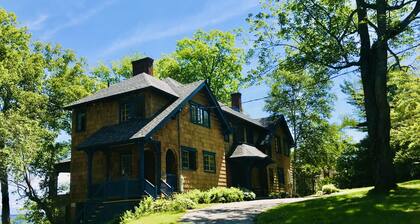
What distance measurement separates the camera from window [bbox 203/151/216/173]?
27.6 meters

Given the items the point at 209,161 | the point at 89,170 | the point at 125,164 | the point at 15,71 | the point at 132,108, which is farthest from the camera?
the point at 15,71

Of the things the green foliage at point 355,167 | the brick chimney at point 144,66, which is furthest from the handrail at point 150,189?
the green foliage at point 355,167

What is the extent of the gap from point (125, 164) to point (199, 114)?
20.5 ft

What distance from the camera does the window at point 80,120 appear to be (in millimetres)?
26938

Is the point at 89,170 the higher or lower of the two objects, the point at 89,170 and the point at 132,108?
the lower

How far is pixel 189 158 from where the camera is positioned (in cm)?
2634

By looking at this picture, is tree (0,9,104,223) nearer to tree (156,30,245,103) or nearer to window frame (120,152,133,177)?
window frame (120,152,133,177)

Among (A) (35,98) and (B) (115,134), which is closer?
(B) (115,134)

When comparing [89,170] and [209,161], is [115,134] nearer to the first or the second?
[89,170]

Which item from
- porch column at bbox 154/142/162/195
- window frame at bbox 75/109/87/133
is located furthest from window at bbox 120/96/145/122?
window frame at bbox 75/109/87/133

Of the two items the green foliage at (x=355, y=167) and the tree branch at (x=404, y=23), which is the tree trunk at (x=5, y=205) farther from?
the green foliage at (x=355, y=167)

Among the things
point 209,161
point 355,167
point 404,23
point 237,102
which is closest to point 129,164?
point 209,161

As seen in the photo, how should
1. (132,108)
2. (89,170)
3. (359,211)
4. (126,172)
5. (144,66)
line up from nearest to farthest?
1. (359,211)
2. (89,170)
3. (126,172)
4. (132,108)
5. (144,66)

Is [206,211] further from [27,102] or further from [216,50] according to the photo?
[216,50]
